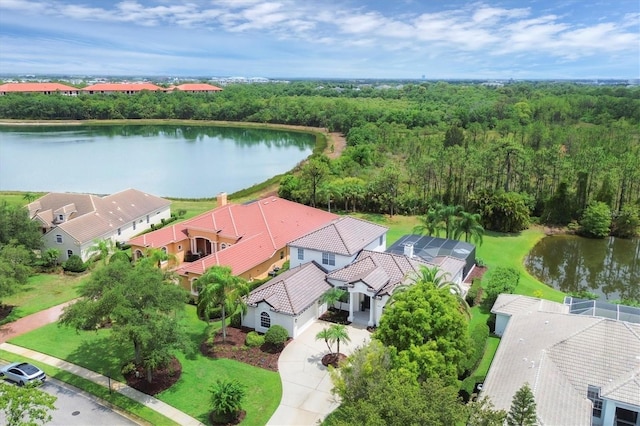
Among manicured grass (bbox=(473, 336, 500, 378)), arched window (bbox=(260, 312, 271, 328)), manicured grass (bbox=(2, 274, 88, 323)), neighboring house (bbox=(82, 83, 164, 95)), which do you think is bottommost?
manicured grass (bbox=(473, 336, 500, 378))

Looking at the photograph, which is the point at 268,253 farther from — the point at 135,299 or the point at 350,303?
the point at 135,299

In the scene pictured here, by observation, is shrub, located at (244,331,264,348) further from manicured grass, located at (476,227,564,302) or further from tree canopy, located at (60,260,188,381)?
manicured grass, located at (476,227,564,302)

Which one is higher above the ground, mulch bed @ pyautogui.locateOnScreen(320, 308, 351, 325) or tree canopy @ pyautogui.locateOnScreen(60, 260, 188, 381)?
tree canopy @ pyautogui.locateOnScreen(60, 260, 188, 381)

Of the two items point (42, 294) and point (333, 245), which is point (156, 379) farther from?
point (42, 294)


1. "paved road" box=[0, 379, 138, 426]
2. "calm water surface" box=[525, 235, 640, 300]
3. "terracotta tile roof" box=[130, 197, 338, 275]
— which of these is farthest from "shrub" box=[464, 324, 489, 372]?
"terracotta tile roof" box=[130, 197, 338, 275]

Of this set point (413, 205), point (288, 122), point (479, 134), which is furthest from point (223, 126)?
point (413, 205)

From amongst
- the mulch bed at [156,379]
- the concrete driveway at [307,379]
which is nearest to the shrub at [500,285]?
the concrete driveway at [307,379]

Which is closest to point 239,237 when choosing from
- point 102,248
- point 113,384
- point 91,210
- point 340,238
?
point 340,238
